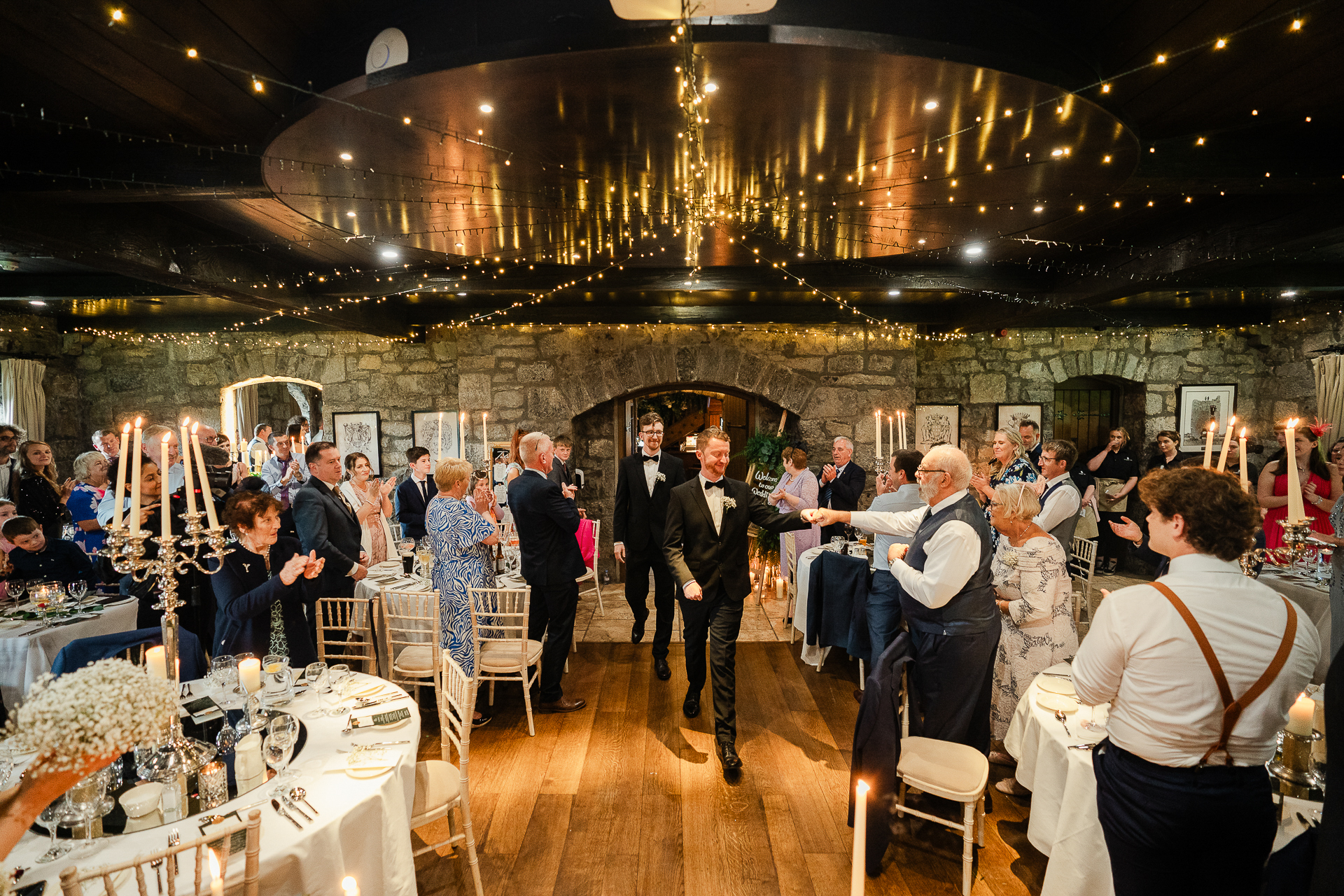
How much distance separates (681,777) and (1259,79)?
407 cm

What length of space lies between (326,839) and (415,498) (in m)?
4.40

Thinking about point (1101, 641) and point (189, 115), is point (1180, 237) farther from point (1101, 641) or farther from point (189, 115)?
point (189, 115)

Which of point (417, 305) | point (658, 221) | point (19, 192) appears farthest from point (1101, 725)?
point (417, 305)

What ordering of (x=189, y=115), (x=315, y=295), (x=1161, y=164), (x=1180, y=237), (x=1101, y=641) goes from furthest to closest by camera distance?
(x=315, y=295) < (x=1180, y=237) < (x=1161, y=164) < (x=189, y=115) < (x=1101, y=641)

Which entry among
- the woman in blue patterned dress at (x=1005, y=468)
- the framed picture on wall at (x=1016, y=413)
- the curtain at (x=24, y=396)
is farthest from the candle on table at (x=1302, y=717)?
the curtain at (x=24, y=396)

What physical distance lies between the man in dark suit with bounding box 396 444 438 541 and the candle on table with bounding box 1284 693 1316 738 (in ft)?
18.6

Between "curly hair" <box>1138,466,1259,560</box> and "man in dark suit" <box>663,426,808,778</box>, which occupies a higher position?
"curly hair" <box>1138,466,1259,560</box>

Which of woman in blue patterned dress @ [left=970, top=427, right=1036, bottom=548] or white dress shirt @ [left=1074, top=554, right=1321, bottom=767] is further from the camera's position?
woman in blue patterned dress @ [left=970, top=427, right=1036, bottom=548]

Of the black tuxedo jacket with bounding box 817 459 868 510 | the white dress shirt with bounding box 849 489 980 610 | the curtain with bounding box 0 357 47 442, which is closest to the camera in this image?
the white dress shirt with bounding box 849 489 980 610

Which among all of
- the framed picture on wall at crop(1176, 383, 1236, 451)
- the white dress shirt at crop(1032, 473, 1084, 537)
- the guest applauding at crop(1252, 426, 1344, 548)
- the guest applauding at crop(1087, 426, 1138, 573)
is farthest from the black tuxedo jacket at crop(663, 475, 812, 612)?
the framed picture on wall at crop(1176, 383, 1236, 451)

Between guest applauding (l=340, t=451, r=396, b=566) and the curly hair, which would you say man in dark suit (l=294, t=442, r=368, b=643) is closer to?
guest applauding (l=340, t=451, r=396, b=566)

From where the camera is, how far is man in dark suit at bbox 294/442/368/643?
4008mm

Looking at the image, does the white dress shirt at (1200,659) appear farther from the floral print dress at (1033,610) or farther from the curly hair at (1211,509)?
the floral print dress at (1033,610)

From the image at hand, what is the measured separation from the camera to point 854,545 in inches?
207
